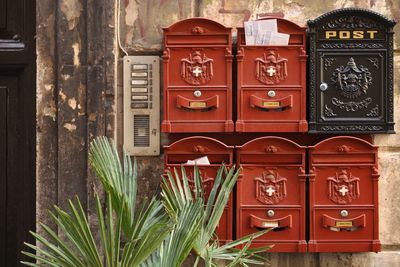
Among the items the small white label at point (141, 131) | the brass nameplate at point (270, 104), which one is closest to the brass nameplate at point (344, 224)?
the brass nameplate at point (270, 104)

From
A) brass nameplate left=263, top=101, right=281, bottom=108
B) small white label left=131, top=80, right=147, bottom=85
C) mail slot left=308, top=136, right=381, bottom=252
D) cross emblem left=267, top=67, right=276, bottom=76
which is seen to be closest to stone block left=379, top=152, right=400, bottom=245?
mail slot left=308, top=136, right=381, bottom=252

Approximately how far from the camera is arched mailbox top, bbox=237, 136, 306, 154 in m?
4.33

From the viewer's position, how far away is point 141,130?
4539 mm

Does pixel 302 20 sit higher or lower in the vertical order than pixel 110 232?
higher

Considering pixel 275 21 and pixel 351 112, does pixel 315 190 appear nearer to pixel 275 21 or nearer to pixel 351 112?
pixel 351 112

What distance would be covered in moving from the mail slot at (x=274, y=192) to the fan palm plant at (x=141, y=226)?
195 millimetres

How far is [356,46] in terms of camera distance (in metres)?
4.37

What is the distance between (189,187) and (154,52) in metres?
0.96

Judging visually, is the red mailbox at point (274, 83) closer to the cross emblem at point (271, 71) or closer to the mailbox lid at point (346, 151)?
the cross emblem at point (271, 71)

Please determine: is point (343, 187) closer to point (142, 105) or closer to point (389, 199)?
point (389, 199)

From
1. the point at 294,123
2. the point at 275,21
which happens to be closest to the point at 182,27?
the point at 275,21

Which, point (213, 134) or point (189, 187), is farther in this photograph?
point (213, 134)

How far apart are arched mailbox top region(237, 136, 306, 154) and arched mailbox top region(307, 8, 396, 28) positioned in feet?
2.48
